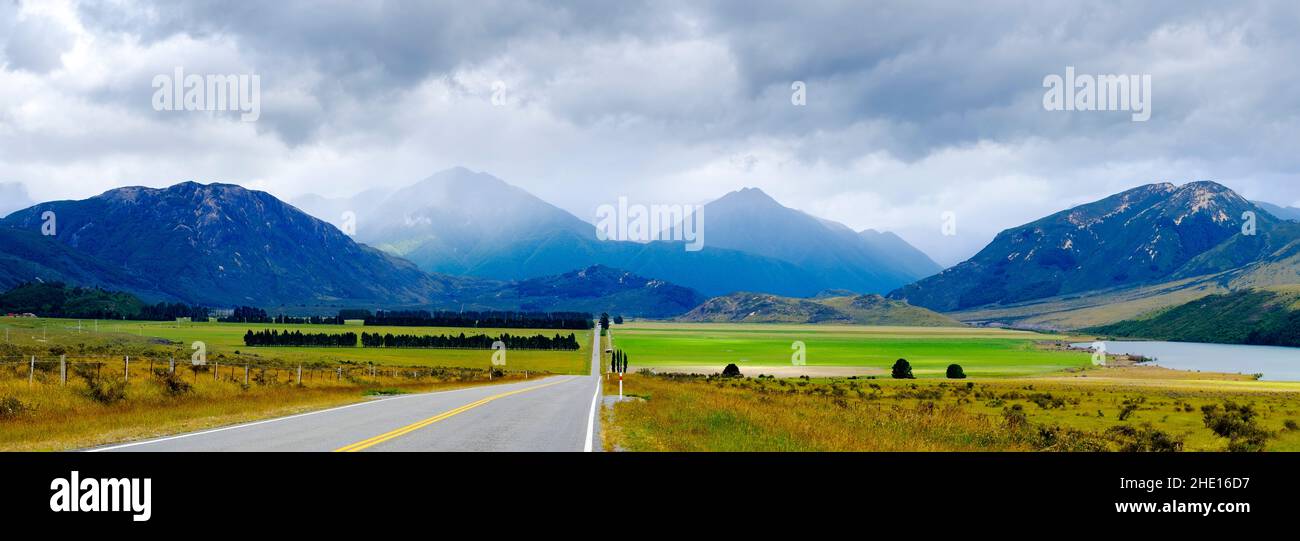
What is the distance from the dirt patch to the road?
95.1 m

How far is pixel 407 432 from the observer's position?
21.9 meters

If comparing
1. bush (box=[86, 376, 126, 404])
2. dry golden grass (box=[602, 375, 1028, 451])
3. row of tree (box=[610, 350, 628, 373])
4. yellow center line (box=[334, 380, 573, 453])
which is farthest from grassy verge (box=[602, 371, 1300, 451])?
bush (box=[86, 376, 126, 404])

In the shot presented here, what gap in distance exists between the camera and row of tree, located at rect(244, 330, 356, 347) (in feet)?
591

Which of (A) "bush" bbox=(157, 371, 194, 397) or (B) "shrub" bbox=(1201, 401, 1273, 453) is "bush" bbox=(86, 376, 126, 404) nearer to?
(A) "bush" bbox=(157, 371, 194, 397)

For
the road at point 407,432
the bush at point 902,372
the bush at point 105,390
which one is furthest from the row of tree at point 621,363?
the bush at point 902,372

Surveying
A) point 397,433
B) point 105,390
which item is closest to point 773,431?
point 397,433

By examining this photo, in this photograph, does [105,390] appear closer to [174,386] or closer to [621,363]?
[174,386]

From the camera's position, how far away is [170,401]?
32406mm

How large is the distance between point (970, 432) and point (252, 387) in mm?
35506

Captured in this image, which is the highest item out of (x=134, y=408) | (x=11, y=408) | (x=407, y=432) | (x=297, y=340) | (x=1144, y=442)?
(x=11, y=408)

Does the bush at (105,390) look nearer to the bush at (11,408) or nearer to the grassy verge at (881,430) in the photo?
the bush at (11,408)

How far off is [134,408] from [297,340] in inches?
6833
